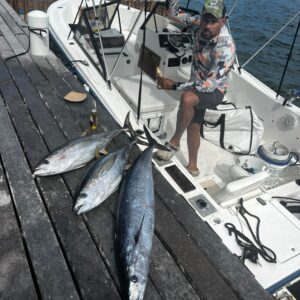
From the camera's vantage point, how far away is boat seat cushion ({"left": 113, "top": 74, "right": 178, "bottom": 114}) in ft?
14.9

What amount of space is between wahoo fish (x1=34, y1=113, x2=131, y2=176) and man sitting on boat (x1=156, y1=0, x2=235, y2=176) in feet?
3.04

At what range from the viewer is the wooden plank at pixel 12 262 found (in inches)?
79.8

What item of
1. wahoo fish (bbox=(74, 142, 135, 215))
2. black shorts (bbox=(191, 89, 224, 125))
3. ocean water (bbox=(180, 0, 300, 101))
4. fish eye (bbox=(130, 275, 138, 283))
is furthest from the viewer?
ocean water (bbox=(180, 0, 300, 101))

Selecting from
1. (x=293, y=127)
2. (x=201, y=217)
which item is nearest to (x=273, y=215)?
(x=201, y=217)

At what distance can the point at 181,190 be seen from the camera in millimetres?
3145

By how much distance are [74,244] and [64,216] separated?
291 mm

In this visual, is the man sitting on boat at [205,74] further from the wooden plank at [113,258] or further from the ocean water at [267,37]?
the ocean water at [267,37]

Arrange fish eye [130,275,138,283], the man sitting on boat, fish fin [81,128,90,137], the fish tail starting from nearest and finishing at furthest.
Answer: fish eye [130,275,138,283], the fish tail, fish fin [81,128,90,137], the man sitting on boat

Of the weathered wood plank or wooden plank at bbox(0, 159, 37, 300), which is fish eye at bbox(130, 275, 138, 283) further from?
the weathered wood plank

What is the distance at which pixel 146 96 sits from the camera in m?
4.70

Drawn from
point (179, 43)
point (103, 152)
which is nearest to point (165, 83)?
point (103, 152)

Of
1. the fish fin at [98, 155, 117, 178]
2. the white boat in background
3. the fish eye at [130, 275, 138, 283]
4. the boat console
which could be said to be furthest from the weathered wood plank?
the fish eye at [130, 275, 138, 283]

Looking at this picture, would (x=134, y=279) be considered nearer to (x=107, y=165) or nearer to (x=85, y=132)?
(x=107, y=165)

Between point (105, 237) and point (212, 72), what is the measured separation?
2.54 m
